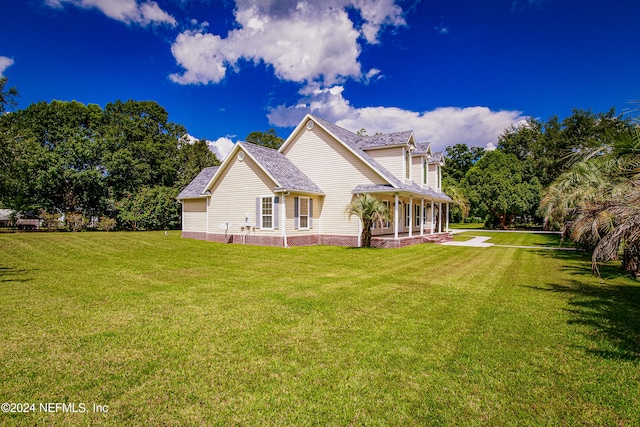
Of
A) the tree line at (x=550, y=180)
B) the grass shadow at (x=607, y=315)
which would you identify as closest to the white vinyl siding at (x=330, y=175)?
the tree line at (x=550, y=180)

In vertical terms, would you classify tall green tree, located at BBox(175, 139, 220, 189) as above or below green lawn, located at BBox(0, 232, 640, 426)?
above

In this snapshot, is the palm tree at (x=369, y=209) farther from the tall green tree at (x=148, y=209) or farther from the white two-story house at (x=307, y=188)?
the tall green tree at (x=148, y=209)

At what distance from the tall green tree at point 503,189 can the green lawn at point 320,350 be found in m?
29.0

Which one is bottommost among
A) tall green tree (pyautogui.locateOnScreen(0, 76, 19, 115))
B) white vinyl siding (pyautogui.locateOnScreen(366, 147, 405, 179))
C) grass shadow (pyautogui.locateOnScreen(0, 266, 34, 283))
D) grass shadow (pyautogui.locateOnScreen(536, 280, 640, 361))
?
grass shadow (pyautogui.locateOnScreen(536, 280, 640, 361))

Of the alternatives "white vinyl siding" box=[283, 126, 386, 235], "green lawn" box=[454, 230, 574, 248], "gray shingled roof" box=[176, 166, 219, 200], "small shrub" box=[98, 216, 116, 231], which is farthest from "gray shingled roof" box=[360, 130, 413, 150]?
"small shrub" box=[98, 216, 116, 231]

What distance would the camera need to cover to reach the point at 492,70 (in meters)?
18.3

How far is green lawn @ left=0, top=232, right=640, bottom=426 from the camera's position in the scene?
117 inches

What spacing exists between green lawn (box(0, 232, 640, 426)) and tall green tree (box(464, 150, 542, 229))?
95.2 feet

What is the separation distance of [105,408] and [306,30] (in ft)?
61.4

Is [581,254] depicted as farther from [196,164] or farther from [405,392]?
[196,164]

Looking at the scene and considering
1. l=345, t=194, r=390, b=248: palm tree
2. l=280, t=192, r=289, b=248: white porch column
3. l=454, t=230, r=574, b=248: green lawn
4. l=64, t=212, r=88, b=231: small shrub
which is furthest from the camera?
l=64, t=212, r=88, b=231: small shrub

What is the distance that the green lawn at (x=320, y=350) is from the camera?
117 inches

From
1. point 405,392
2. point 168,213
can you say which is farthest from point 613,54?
point 168,213

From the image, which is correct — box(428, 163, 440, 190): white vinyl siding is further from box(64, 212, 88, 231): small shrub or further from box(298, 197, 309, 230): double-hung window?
box(64, 212, 88, 231): small shrub
